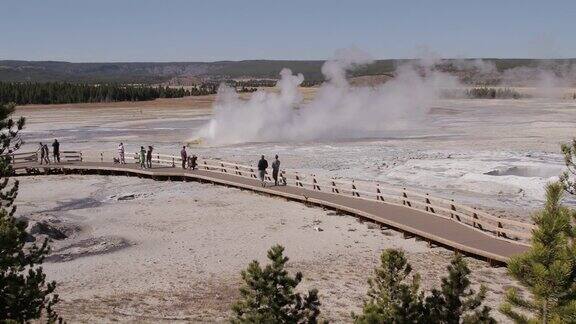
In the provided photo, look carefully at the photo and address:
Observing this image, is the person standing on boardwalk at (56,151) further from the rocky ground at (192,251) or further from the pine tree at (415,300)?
the pine tree at (415,300)

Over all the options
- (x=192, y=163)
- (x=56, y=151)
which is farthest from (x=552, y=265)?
(x=56, y=151)

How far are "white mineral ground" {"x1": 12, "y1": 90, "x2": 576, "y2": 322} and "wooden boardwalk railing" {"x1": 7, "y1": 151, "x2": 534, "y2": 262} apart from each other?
24.4 inches

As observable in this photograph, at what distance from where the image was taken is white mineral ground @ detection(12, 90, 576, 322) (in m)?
15.0

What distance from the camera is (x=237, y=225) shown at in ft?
73.1

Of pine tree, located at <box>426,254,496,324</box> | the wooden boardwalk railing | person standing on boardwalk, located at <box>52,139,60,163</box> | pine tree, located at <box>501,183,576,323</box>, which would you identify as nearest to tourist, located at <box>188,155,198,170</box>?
the wooden boardwalk railing

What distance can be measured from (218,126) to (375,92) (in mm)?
19271

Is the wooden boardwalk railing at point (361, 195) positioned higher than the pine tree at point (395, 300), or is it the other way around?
the pine tree at point (395, 300)

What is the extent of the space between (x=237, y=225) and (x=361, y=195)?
271 inches

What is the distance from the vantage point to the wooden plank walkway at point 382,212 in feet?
55.4

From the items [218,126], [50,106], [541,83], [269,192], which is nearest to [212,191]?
[269,192]

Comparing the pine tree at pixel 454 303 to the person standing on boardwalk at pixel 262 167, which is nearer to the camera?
the pine tree at pixel 454 303

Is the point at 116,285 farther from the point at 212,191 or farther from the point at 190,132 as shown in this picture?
the point at 190,132

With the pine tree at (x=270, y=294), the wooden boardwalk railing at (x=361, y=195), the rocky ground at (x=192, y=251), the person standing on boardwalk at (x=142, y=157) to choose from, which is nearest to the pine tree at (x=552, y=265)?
the pine tree at (x=270, y=294)

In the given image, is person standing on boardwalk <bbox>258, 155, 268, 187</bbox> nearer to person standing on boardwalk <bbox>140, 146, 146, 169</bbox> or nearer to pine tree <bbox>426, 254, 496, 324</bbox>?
person standing on boardwalk <bbox>140, 146, 146, 169</bbox>
